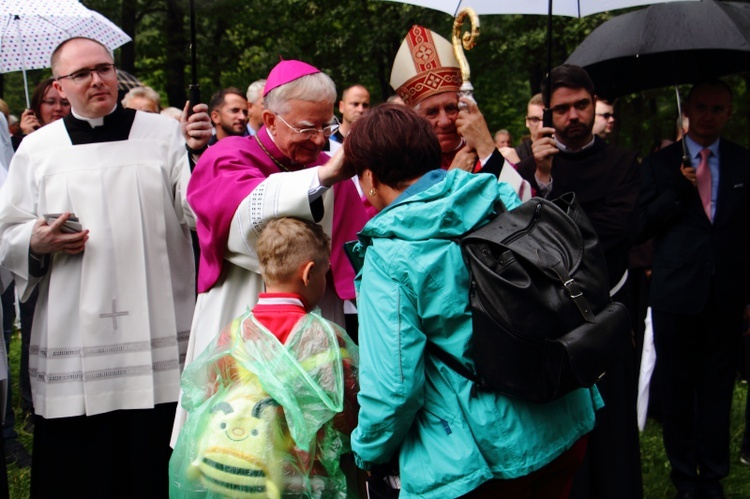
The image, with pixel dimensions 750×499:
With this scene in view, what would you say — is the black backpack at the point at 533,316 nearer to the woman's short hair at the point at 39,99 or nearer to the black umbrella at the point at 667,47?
the black umbrella at the point at 667,47

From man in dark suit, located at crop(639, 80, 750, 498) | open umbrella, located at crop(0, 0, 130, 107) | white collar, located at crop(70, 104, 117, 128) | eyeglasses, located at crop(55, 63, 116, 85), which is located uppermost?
open umbrella, located at crop(0, 0, 130, 107)

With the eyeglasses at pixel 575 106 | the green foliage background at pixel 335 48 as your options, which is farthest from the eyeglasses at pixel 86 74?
the green foliage background at pixel 335 48

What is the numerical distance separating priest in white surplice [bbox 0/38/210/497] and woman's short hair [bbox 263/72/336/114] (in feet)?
3.32

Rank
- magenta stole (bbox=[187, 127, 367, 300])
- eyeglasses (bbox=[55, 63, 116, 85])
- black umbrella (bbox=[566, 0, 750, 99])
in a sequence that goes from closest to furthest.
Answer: magenta stole (bbox=[187, 127, 367, 300]) → eyeglasses (bbox=[55, 63, 116, 85]) → black umbrella (bbox=[566, 0, 750, 99])

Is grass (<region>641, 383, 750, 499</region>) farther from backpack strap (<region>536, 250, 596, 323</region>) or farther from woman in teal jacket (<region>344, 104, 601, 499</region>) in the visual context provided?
backpack strap (<region>536, 250, 596, 323</region>)

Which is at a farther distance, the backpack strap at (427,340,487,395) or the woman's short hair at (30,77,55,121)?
the woman's short hair at (30,77,55,121)

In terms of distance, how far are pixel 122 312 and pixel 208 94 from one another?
13058 mm

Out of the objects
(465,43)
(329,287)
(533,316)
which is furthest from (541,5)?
(533,316)

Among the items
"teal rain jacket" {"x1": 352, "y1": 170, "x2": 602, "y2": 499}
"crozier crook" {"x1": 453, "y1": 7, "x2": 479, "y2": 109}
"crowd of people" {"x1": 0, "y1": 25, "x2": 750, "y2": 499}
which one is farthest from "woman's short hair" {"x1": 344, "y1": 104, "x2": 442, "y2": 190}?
"crozier crook" {"x1": 453, "y1": 7, "x2": 479, "y2": 109}

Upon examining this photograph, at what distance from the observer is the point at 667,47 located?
5.20 meters

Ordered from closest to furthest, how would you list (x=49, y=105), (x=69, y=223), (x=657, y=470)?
(x=69, y=223) < (x=657, y=470) < (x=49, y=105)

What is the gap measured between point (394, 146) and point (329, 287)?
110 cm

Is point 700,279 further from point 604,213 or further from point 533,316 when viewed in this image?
point 533,316

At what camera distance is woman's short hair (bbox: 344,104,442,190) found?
113 inches
